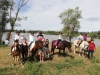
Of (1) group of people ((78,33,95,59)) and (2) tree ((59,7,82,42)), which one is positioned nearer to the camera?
(1) group of people ((78,33,95,59))

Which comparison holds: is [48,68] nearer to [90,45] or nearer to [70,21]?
[90,45]

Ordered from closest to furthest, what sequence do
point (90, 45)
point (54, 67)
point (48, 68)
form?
point (48, 68)
point (54, 67)
point (90, 45)

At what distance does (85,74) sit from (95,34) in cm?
→ 5933

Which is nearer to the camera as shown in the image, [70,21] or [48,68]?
[48,68]

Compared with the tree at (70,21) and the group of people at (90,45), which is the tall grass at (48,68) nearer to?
the group of people at (90,45)

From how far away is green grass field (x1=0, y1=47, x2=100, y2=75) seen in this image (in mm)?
13305

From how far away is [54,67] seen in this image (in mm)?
14578

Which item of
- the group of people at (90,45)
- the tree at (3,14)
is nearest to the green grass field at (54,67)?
the group of people at (90,45)

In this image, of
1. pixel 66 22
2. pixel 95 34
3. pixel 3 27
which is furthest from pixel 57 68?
pixel 95 34

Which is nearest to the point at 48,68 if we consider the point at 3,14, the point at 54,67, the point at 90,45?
the point at 54,67

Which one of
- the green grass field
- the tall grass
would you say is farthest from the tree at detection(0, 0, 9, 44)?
the tall grass

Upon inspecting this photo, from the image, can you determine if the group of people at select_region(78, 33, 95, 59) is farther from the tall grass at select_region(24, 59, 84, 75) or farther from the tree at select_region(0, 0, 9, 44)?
the tree at select_region(0, 0, 9, 44)

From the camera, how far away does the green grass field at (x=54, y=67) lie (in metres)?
13.3

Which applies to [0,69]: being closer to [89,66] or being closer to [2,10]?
[89,66]
